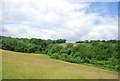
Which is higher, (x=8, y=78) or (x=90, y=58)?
(x=8, y=78)

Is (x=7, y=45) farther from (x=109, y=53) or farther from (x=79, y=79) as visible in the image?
(x=79, y=79)

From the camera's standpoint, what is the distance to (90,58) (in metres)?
19.1

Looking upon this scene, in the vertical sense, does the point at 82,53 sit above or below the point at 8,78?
below

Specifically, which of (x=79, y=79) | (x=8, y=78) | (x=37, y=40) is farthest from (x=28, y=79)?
(x=37, y=40)

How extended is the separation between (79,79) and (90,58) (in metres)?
14.9

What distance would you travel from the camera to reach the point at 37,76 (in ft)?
15.8

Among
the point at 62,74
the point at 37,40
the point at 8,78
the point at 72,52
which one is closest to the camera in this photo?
the point at 8,78

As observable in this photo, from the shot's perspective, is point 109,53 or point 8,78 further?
point 109,53

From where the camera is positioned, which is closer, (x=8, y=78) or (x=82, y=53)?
(x=8, y=78)

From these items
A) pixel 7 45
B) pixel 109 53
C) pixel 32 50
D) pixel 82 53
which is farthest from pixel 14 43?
pixel 109 53

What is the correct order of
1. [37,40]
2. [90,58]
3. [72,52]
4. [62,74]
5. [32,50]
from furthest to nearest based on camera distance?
[37,40], [32,50], [72,52], [90,58], [62,74]

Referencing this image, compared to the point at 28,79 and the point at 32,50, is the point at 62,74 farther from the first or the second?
the point at 32,50

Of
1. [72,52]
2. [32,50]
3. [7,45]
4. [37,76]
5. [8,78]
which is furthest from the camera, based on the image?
[32,50]

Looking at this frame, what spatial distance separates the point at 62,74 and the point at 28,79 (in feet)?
4.54
